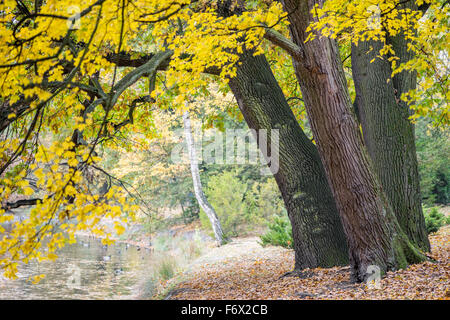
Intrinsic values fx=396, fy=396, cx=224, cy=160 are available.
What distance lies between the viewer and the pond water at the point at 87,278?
9344 millimetres

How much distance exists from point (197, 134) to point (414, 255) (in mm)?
12670

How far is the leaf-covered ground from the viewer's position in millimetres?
4406

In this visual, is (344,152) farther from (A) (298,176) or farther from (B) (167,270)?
(B) (167,270)

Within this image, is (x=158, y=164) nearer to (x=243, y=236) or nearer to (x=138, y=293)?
(x=243, y=236)

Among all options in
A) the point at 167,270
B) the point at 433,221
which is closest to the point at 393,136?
the point at 433,221

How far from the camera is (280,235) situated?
10922 millimetres

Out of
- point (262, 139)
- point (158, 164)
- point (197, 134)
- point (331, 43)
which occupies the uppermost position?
point (197, 134)

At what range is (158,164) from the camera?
1700 cm

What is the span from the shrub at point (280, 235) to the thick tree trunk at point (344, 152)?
5.60 m

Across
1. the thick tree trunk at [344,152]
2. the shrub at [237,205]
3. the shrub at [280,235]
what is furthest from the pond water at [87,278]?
the thick tree trunk at [344,152]

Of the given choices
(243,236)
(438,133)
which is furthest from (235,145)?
(438,133)

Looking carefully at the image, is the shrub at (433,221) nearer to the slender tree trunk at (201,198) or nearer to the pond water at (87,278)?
the slender tree trunk at (201,198)

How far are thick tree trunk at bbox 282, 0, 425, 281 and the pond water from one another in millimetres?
5714

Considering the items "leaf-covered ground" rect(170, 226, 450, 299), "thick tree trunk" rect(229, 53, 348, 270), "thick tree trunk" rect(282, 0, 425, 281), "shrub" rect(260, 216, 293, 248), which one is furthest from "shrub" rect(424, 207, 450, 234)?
"thick tree trunk" rect(282, 0, 425, 281)
